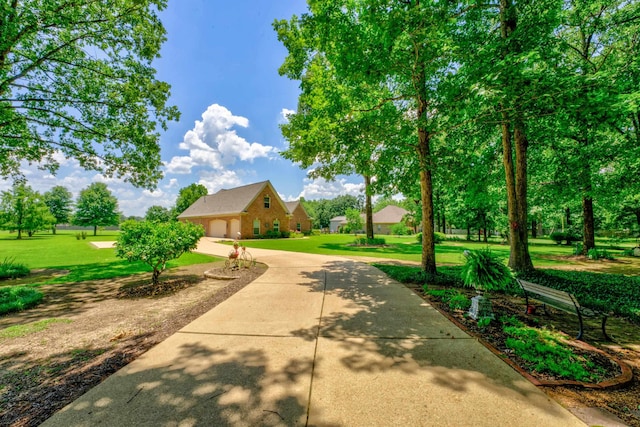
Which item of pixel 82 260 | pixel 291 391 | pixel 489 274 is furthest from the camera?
pixel 82 260

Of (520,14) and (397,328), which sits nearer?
(397,328)

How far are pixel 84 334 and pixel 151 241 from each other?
306 centimetres

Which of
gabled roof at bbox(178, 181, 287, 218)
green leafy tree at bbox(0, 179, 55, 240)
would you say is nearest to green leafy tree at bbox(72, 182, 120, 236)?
green leafy tree at bbox(0, 179, 55, 240)

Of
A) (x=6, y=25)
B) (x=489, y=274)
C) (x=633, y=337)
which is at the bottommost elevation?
(x=633, y=337)

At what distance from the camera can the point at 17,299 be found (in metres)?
6.14

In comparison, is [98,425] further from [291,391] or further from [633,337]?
[633,337]

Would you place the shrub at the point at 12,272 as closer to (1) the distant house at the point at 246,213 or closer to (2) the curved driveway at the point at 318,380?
(2) the curved driveway at the point at 318,380

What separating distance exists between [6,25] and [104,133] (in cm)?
472

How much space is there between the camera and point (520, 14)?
23.9 ft

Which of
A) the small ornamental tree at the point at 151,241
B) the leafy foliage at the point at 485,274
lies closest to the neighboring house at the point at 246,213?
the small ornamental tree at the point at 151,241

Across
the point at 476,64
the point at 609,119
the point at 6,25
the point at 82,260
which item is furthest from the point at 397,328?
the point at 82,260

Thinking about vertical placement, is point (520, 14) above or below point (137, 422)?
above

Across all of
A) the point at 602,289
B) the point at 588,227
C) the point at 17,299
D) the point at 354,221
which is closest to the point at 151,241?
the point at 17,299

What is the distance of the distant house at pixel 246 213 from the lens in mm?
28375
